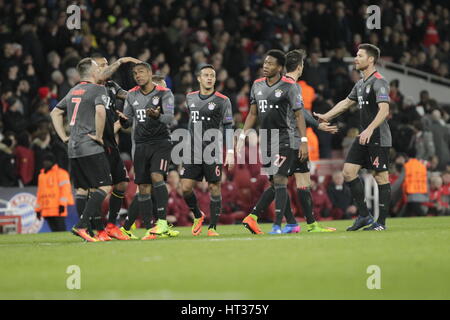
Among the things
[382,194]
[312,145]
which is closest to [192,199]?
[382,194]

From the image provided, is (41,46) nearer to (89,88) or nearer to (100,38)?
(100,38)

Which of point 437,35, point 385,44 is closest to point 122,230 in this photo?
point 385,44

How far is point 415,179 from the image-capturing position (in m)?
20.3

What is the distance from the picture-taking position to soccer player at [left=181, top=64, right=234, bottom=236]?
501 inches

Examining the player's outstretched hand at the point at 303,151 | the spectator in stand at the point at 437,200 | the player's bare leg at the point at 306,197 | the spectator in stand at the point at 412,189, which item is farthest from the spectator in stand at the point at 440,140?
the player's outstretched hand at the point at 303,151

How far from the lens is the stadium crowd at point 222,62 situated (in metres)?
18.7

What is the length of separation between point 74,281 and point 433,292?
8.91 ft

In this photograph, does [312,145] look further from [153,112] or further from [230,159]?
[153,112]

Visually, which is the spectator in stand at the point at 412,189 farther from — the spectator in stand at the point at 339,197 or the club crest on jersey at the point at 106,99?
the club crest on jersey at the point at 106,99

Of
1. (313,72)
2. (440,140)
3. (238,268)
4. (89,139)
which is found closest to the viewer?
(238,268)

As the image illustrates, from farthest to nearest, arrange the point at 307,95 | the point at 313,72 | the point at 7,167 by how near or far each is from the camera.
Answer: the point at 313,72 → the point at 307,95 → the point at 7,167

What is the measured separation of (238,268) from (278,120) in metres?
4.54

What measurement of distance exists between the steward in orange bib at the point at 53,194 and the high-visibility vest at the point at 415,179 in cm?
732

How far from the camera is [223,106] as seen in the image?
12.7 m
